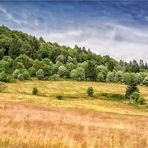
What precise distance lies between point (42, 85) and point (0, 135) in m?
175

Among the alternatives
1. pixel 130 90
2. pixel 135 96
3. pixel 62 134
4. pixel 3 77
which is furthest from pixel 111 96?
pixel 62 134

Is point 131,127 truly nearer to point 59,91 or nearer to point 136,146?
point 136,146

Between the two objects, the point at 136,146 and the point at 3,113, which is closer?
the point at 136,146

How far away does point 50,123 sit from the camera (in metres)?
18.5

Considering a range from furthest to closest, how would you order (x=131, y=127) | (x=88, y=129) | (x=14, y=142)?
1. (x=131, y=127)
2. (x=88, y=129)
3. (x=14, y=142)

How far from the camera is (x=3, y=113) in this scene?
2016 cm

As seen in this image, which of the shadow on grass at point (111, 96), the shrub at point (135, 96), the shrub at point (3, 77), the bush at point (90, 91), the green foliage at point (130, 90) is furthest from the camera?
the shrub at point (3, 77)

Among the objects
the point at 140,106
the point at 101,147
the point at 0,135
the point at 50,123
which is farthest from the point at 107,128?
the point at 140,106

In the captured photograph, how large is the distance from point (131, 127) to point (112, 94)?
162 meters

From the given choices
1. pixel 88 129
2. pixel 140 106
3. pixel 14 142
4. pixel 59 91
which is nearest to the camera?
pixel 14 142

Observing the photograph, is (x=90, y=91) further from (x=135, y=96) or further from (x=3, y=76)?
(x=3, y=76)

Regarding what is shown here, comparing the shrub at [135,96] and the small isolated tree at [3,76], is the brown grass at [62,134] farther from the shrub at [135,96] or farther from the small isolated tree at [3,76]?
the small isolated tree at [3,76]

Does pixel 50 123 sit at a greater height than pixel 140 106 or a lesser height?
greater

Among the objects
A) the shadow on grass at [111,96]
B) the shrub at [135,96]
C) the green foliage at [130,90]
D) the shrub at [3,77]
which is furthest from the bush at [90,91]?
the shrub at [3,77]
